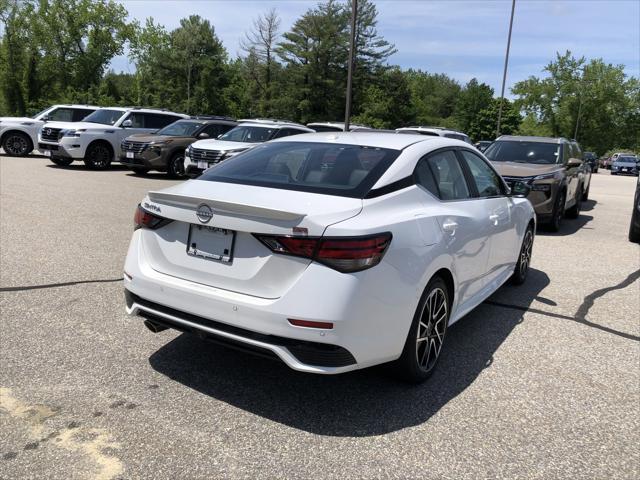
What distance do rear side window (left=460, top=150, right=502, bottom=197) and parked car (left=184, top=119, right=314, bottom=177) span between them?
28.4 feet

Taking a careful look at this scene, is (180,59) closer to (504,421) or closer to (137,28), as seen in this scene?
(137,28)

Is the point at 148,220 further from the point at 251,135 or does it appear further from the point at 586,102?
the point at 586,102

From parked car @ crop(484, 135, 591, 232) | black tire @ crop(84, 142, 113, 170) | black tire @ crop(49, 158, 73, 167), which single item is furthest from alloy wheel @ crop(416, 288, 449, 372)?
black tire @ crop(49, 158, 73, 167)

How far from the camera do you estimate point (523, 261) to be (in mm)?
6266

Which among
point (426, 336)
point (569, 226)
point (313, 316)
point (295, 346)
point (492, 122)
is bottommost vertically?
point (569, 226)

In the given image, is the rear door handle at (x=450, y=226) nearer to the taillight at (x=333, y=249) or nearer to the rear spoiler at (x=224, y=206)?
the taillight at (x=333, y=249)

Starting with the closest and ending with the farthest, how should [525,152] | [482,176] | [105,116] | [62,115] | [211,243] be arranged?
[211,243] → [482,176] → [525,152] → [105,116] → [62,115]

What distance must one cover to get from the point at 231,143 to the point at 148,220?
11151 mm

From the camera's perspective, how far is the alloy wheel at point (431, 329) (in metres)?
3.56

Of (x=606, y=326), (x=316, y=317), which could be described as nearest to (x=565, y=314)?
(x=606, y=326)

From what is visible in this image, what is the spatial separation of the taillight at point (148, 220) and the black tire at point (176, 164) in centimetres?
1255

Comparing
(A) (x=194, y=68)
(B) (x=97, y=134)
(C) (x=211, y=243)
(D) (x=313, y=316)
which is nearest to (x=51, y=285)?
(C) (x=211, y=243)

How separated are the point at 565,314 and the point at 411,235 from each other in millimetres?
2853

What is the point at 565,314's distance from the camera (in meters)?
5.36
